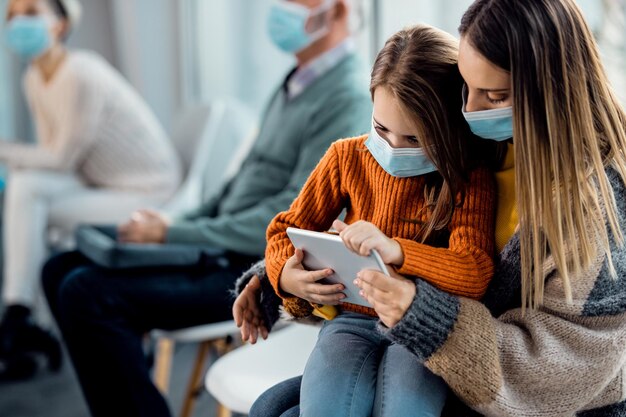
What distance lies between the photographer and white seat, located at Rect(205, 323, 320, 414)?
1.30 meters

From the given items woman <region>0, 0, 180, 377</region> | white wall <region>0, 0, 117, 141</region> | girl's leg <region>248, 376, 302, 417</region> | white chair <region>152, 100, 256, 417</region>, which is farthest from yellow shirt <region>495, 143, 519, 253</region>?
white wall <region>0, 0, 117, 141</region>

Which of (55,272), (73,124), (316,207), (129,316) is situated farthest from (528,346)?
(73,124)

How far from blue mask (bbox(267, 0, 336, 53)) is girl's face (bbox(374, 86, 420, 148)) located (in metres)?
0.87

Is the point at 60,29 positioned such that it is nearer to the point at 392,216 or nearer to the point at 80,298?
the point at 80,298

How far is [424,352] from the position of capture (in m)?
0.88

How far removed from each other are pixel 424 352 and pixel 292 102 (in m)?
0.98

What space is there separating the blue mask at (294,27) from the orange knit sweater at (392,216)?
31.1 inches

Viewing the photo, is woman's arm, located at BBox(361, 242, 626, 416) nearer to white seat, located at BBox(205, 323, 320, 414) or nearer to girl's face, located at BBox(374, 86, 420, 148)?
girl's face, located at BBox(374, 86, 420, 148)

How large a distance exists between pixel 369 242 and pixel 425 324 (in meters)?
0.11

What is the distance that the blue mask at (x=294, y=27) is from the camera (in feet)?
5.97

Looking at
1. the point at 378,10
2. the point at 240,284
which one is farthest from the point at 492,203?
the point at 378,10

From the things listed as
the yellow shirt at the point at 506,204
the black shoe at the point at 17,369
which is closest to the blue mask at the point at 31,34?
the black shoe at the point at 17,369

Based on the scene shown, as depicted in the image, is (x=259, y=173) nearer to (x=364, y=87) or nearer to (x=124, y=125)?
(x=364, y=87)

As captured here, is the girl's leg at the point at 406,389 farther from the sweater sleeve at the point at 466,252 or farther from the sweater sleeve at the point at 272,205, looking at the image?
the sweater sleeve at the point at 272,205
